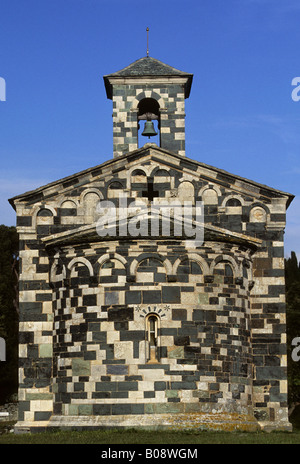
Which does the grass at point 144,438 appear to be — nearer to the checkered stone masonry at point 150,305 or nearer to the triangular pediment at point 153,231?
the checkered stone masonry at point 150,305

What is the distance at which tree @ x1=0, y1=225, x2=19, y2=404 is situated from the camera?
46031 mm

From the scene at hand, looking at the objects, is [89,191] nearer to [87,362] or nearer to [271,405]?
[87,362]

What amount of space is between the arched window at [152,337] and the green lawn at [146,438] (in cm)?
195

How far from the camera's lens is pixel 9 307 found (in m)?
47.6

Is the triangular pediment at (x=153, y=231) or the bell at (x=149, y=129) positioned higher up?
the bell at (x=149, y=129)

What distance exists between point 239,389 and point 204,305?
235cm

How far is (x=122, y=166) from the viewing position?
24453 mm

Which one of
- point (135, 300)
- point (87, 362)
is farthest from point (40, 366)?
point (135, 300)

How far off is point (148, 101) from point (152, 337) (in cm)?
901

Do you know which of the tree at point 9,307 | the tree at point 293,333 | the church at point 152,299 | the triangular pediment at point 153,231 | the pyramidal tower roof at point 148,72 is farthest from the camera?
the tree at point 9,307

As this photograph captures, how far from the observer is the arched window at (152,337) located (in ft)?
71.7

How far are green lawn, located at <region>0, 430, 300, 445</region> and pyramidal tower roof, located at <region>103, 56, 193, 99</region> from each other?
11.4 meters

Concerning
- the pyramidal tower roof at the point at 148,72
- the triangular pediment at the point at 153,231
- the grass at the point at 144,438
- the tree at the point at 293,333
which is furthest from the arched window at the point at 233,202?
the tree at the point at 293,333

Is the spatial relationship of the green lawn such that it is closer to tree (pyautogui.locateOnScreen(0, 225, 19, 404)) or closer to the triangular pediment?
the triangular pediment
